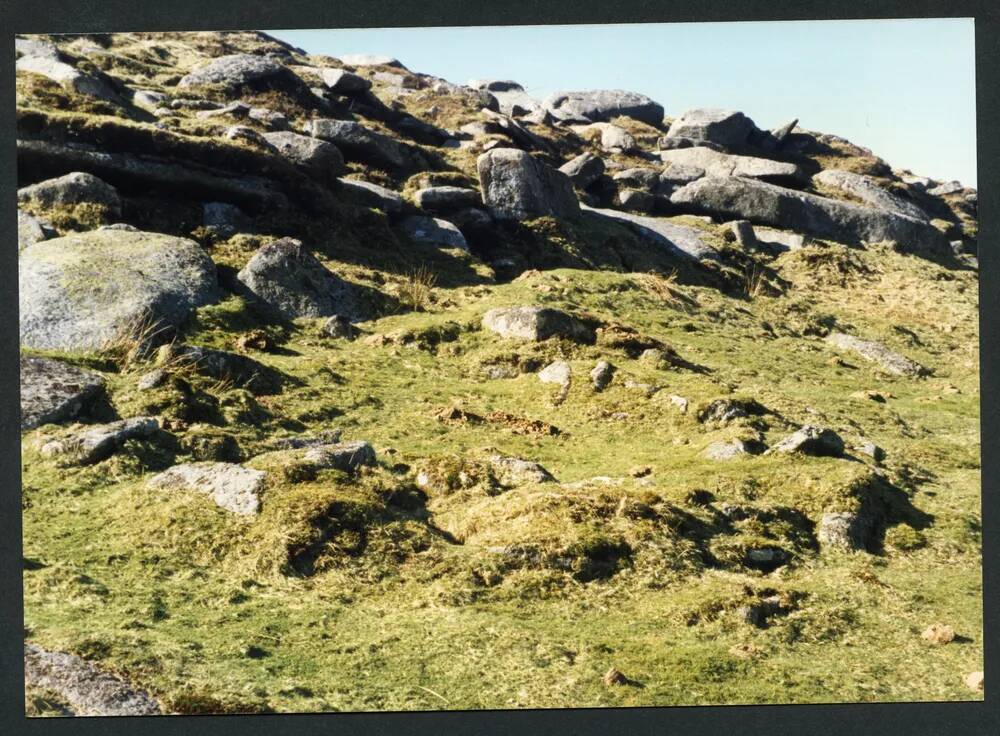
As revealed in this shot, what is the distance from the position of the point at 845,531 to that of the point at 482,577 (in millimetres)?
6194

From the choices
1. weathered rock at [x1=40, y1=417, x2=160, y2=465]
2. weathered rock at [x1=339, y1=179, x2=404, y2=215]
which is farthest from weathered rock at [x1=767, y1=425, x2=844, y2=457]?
weathered rock at [x1=339, y1=179, x2=404, y2=215]

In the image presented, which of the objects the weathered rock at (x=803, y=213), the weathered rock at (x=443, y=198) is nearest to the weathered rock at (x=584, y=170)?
the weathered rock at (x=803, y=213)

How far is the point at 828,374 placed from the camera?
24.0 metres

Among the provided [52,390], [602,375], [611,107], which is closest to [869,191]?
[611,107]

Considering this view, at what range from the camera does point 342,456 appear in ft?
48.9

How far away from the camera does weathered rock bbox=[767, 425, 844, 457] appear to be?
16.6 meters

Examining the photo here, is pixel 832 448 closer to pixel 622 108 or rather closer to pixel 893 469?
pixel 893 469

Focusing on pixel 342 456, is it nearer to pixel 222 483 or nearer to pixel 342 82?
pixel 222 483

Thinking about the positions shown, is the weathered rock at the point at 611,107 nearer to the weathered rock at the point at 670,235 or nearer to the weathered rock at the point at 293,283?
the weathered rock at the point at 670,235

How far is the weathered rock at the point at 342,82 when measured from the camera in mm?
42969

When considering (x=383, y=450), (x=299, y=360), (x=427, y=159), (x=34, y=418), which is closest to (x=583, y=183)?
(x=427, y=159)

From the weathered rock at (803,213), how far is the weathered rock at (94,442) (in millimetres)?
31048

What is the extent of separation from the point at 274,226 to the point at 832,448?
54.6 feet

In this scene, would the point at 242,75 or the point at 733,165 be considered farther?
the point at 733,165
